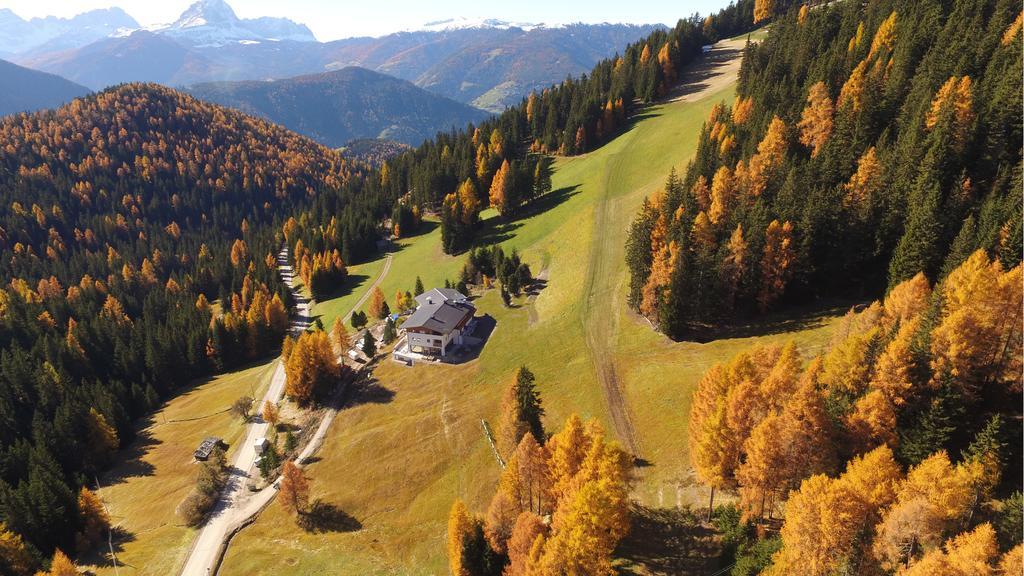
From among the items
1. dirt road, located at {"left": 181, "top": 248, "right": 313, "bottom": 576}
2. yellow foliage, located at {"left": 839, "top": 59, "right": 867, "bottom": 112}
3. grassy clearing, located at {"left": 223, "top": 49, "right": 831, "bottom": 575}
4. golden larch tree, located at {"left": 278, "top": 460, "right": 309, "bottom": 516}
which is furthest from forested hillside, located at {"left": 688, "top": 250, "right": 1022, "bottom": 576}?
dirt road, located at {"left": 181, "top": 248, "right": 313, "bottom": 576}

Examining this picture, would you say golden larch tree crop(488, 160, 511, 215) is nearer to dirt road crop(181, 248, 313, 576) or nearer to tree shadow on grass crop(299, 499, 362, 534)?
dirt road crop(181, 248, 313, 576)

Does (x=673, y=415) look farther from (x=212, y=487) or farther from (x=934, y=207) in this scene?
(x=212, y=487)

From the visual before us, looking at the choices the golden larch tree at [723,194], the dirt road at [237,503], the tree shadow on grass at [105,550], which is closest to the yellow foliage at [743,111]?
the golden larch tree at [723,194]

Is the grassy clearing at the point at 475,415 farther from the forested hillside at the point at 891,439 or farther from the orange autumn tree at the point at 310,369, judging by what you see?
the forested hillside at the point at 891,439

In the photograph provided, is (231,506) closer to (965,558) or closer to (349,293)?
(349,293)

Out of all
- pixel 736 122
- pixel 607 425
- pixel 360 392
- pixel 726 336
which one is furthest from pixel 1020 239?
pixel 360 392

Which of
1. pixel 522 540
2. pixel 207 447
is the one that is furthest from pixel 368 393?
pixel 522 540
